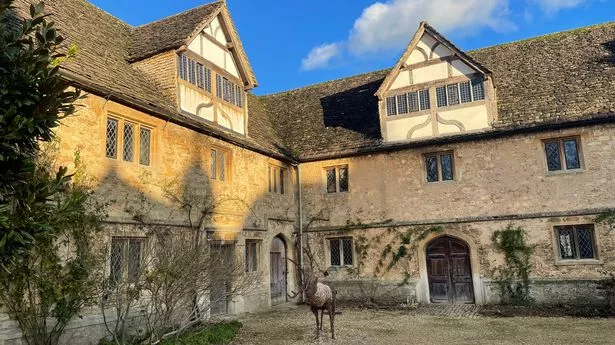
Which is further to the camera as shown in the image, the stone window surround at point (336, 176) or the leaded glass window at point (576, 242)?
the stone window surround at point (336, 176)

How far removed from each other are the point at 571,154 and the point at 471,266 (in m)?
4.81

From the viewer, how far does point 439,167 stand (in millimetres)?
15805

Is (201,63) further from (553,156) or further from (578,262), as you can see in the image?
(578,262)

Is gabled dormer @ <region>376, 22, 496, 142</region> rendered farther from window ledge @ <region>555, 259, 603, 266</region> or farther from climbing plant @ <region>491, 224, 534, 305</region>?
window ledge @ <region>555, 259, 603, 266</region>

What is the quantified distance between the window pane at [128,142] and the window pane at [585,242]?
13.3m

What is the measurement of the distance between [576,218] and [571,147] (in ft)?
7.51

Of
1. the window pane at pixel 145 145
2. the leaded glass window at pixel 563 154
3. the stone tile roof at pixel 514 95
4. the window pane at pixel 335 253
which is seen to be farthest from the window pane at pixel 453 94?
the window pane at pixel 145 145

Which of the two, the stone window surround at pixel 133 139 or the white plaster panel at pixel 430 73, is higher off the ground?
the white plaster panel at pixel 430 73

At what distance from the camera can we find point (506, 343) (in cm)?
950

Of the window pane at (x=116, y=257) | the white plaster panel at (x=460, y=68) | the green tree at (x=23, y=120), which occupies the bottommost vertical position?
the window pane at (x=116, y=257)

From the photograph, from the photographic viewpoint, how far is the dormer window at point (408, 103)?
15938 millimetres

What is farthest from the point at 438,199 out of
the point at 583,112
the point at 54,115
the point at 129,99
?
the point at 54,115

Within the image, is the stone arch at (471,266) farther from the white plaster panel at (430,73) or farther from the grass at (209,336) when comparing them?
the grass at (209,336)

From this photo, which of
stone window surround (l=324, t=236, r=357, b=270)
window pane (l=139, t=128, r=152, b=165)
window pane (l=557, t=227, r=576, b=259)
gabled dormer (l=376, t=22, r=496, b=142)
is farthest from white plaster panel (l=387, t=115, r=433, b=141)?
window pane (l=139, t=128, r=152, b=165)
